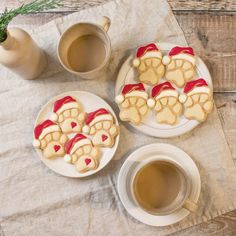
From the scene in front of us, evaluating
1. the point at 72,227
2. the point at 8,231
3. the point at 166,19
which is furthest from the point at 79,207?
the point at 166,19

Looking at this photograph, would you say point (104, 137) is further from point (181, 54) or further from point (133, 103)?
point (181, 54)

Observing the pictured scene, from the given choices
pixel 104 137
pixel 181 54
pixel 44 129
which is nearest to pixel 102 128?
pixel 104 137

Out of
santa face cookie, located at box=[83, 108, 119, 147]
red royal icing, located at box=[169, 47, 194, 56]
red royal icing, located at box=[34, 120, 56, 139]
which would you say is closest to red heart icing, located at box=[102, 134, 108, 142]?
santa face cookie, located at box=[83, 108, 119, 147]

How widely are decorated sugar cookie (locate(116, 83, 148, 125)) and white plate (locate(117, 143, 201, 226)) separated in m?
0.07

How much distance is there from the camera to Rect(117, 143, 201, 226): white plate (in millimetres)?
798

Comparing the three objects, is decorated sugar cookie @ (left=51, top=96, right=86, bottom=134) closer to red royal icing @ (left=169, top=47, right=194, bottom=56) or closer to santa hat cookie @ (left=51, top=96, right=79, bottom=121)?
santa hat cookie @ (left=51, top=96, right=79, bottom=121)

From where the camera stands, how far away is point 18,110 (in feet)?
2.80

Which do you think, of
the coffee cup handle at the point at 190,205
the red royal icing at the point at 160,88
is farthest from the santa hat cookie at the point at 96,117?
the coffee cup handle at the point at 190,205

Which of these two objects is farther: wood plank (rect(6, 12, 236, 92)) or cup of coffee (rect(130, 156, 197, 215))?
wood plank (rect(6, 12, 236, 92))

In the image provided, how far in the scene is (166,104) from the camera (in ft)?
2.64

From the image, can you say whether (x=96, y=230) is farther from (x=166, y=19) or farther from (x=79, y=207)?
(x=166, y=19)

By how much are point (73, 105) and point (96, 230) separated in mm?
266

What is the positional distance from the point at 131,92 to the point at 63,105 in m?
0.14

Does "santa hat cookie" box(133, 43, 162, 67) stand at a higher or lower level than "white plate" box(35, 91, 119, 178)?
higher
